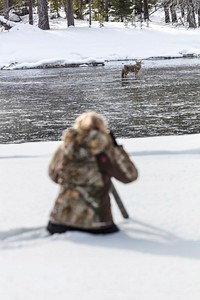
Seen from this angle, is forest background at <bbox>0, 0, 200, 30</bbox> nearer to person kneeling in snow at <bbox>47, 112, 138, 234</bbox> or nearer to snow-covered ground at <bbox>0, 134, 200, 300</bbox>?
snow-covered ground at <bbox>0, 134, 200, 300</bbox>

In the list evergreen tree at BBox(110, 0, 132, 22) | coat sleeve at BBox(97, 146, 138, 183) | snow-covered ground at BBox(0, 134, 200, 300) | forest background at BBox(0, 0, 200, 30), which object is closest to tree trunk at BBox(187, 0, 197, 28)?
forest background at BBox(0, 0, 200, 30)

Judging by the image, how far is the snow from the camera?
11.1ft

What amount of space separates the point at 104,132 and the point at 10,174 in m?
2.46

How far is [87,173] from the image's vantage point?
397cm

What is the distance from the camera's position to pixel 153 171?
19.6 ft

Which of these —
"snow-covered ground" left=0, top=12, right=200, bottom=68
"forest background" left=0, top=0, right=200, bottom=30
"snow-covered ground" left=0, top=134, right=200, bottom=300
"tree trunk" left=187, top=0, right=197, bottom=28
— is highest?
"forest background" left=0, top=0, right=200, bottom=30

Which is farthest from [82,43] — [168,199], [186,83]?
[168,199]

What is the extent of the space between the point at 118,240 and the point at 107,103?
10315mm

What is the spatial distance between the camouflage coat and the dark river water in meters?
6.12

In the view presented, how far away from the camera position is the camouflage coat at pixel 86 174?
12.8 ft

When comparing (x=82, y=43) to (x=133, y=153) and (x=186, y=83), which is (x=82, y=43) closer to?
(x=186, y=83)

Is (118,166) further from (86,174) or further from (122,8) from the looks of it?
(122,8)

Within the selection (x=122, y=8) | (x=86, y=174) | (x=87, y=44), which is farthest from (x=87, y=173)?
(x=122, y=8)

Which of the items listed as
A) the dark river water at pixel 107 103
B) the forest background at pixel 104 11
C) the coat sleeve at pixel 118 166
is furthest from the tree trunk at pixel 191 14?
the coat sleeve at pixel 118 166
